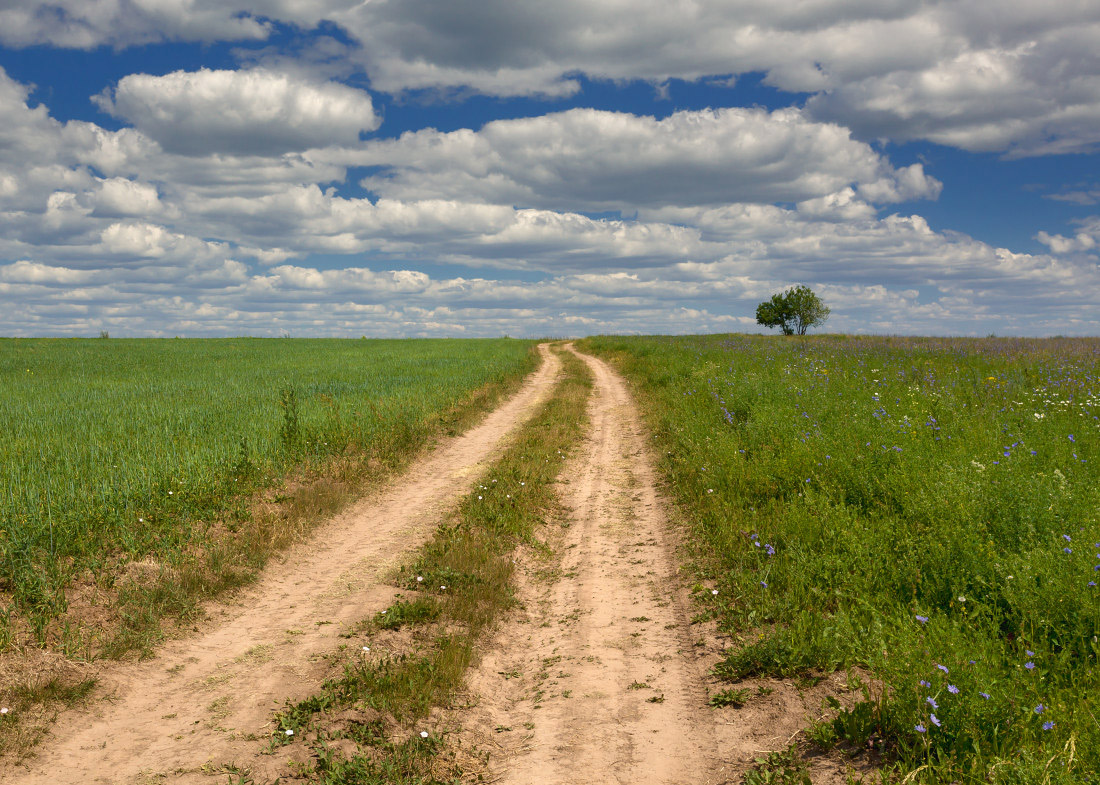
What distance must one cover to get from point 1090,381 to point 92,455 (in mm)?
20675

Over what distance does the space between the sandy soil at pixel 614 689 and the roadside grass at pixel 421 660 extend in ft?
0.98

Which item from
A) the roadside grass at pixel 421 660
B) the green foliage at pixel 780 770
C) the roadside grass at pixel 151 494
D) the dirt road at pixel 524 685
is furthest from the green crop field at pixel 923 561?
the roadside grass at pixel 151 494

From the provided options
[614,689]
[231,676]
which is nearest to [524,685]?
[614,689]

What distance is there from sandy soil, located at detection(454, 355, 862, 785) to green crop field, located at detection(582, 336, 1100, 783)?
376 millimetres

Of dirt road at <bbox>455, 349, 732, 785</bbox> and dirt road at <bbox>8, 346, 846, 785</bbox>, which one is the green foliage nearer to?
dirt road at <bbox>8, 346, 846, 785</bbox>

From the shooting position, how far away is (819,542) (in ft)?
22.2

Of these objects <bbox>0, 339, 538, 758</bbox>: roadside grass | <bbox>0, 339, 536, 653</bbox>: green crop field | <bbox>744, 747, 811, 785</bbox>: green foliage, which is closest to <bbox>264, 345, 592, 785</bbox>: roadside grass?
<bbox>744, 747, 811, 785</bbox>: green foliage

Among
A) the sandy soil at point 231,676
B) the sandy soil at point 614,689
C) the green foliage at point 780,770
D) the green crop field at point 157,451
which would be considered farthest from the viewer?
the green crop field at point 157,451

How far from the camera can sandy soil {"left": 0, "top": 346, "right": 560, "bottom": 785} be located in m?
4.34

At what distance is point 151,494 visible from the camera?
327 inches

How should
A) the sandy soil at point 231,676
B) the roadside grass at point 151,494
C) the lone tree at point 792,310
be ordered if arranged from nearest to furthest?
1. the sandy soil at point 231,676
2. the roadside grass at point 151,494
3. the lone tree at point 792,310

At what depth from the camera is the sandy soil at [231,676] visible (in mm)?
4336

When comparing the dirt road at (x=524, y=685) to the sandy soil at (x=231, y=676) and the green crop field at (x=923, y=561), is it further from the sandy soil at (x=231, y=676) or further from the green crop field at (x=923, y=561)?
the green crop field at (x=923, y=561)

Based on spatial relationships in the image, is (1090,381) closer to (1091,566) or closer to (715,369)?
(715,369)
